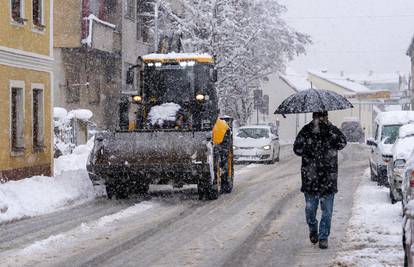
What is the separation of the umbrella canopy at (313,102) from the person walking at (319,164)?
0.14 meters

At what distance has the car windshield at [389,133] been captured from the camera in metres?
21.8

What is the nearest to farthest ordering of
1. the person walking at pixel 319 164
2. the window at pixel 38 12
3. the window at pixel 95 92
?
the person walking at pixel 319 164 → the window at pixel 38 12 → the window at pixel 95 92

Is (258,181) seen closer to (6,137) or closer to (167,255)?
(6,137)

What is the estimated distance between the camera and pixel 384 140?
21688 mm

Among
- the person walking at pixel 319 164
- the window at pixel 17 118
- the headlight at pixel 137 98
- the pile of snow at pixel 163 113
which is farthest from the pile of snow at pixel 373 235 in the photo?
the window at pixel 17 118

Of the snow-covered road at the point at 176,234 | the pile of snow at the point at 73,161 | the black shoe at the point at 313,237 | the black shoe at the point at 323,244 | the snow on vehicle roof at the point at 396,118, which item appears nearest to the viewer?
the snow-covered road at the point at 176,234

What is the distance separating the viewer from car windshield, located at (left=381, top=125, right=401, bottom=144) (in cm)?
2181

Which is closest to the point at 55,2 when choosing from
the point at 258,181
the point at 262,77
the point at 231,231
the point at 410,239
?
the point at 258,181

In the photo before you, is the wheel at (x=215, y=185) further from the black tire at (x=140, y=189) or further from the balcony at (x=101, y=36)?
the balcony at (x=101, y=36)

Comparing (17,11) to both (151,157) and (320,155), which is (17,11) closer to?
(151,157)

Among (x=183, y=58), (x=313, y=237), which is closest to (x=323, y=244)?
(x=313, y=237)

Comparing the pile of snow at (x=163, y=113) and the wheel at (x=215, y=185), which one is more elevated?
the pile of snow at (x=163, y=113)

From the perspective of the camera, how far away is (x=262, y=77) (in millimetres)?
53000

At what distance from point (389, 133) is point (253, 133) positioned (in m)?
12.5
